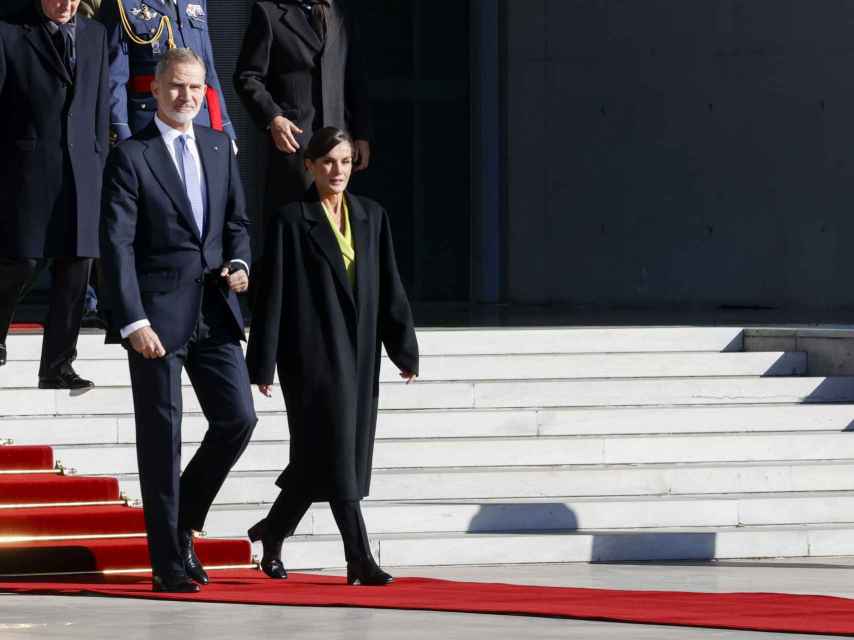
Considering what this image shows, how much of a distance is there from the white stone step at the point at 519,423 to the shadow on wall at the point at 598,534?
960 mm

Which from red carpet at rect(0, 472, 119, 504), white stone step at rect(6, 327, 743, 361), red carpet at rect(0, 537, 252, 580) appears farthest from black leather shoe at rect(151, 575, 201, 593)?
white stone step at rect(6, 327, 743, 361)

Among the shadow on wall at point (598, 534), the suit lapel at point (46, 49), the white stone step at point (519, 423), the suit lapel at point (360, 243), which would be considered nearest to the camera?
the suit lapel at point (360, 243)

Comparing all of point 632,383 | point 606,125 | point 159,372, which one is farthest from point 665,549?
point 606,125

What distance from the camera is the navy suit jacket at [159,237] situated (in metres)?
6.62

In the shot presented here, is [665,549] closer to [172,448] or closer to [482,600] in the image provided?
[482,600]

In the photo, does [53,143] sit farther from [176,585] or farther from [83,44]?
[176,585]

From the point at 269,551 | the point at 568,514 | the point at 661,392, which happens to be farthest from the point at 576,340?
the point at 269,551

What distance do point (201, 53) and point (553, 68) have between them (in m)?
8.10

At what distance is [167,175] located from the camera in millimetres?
6754

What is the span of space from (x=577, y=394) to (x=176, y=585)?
3385mm

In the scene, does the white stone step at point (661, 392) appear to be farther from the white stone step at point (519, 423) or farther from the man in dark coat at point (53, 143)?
the man in dark coat at point (53, 143)

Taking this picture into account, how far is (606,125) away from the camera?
52.7 ft

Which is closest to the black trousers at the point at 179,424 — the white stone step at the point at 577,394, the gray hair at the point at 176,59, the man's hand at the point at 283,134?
the gray hair at the point at 176,59

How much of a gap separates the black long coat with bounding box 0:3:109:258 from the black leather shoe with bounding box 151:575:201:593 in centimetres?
201
